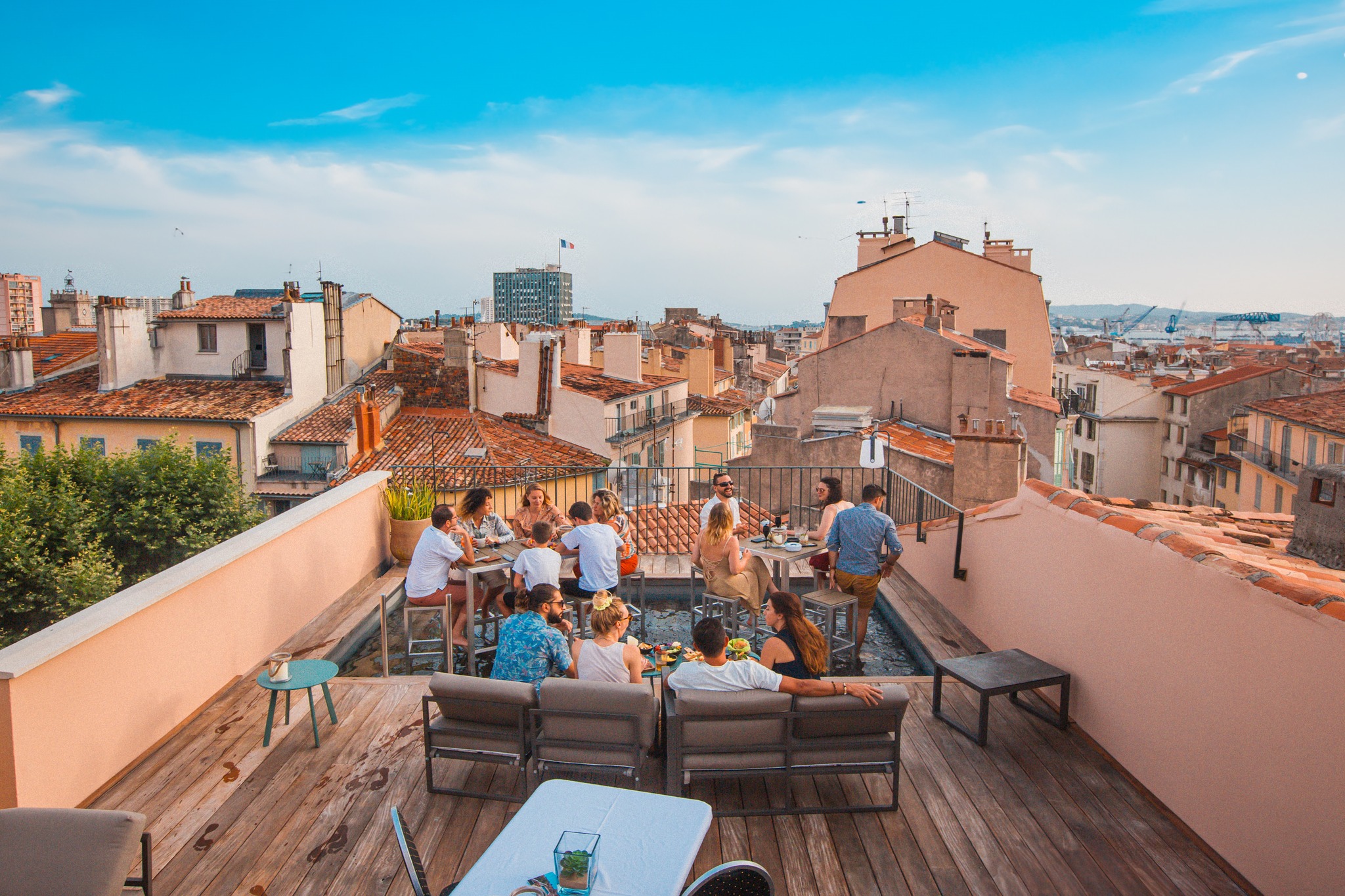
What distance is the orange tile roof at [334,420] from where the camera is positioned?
29.6m

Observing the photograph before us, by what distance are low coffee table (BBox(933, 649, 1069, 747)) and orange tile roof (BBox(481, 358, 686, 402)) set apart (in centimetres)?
2595

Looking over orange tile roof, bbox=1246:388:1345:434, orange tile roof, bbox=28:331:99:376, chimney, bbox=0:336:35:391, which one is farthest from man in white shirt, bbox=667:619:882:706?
chimney, bbox=0:336:35:391

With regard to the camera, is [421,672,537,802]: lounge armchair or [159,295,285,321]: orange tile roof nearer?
[421,672,537,802]: lounge armchair

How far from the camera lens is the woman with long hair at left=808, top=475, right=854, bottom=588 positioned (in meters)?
7.45

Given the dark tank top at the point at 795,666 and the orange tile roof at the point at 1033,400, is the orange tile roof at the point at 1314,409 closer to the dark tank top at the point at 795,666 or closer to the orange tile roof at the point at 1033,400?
the orange tile roof at the point at 1033,400

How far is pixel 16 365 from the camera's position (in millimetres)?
32188

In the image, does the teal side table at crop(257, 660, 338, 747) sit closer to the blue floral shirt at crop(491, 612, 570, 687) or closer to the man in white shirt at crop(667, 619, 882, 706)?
the blue floral shirt at crop(491, 612, 570, 687)

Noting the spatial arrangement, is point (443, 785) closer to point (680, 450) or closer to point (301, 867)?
point (301, 867)

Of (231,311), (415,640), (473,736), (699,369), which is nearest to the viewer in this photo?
(473,736)

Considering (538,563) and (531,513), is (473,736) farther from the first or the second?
(531,513)

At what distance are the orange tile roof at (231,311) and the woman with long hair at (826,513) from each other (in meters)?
29.3

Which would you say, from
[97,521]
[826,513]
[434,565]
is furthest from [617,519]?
[97,521]

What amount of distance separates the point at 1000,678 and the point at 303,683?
424cm

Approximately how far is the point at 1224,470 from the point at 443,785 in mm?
43555
